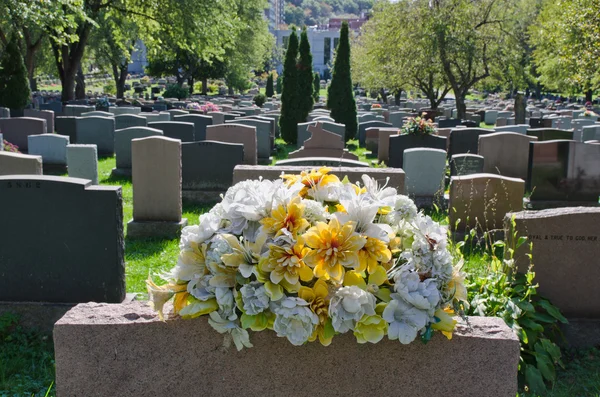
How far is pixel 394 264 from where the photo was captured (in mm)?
2699

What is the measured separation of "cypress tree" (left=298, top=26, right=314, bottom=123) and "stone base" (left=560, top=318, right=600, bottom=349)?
18.7m

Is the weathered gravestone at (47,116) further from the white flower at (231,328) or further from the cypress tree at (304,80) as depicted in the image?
A: the white flower at (231,328)

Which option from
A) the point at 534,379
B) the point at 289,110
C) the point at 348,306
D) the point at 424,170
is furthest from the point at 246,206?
the point at 289,110

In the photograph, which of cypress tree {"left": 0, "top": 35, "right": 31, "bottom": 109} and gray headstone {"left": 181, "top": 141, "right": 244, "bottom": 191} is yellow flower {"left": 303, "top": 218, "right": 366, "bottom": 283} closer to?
gray headstone {"left": 181, "top": 141, "right": 244, "bottom": 191}

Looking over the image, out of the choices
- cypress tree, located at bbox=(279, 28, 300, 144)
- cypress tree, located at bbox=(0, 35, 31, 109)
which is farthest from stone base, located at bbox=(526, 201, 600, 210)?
cypress tree, located at bbox=(0, 35, 31, 109)

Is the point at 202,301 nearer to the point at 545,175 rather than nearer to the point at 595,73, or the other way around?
the point at 545,175

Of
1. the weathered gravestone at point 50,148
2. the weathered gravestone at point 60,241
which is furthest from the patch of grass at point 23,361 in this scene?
the weathered gravestone at point 50,148

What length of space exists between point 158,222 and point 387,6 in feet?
77.1

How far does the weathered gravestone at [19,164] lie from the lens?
823 centimetres

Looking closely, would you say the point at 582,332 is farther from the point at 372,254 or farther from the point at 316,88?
the point at 316,88

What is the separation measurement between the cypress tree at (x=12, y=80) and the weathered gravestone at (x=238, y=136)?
43.4ft

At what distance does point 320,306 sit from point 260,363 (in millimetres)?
380

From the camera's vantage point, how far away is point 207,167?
38.4 ft

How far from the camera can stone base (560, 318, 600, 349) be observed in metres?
5.82
